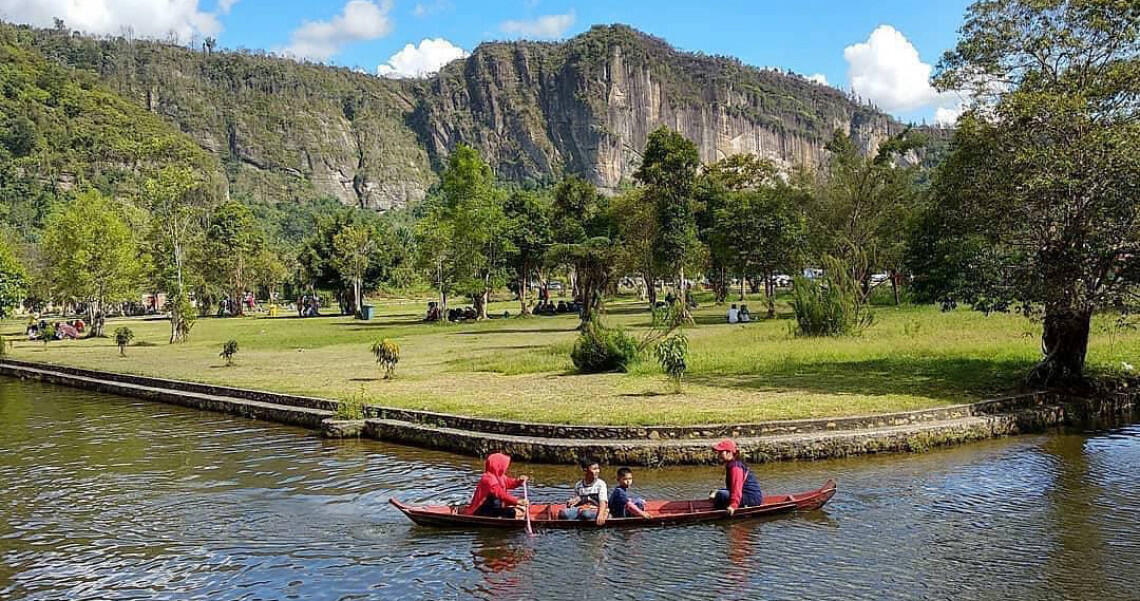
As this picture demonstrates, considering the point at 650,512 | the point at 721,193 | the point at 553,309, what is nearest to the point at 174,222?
the point at 553,309

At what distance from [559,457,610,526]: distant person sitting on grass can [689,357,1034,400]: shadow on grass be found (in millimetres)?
9669

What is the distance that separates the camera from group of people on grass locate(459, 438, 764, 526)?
40.6 ft

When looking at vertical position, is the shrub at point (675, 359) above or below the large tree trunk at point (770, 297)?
below

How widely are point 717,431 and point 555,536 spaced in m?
5.06

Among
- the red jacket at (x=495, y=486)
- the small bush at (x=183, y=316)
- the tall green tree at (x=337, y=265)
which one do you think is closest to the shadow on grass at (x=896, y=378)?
the red jacket at (x=495, y=486)

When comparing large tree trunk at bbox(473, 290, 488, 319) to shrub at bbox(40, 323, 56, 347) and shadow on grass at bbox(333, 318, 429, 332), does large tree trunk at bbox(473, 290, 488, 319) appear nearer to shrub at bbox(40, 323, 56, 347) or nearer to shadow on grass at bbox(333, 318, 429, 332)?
shadow on grass at bbox(333, 318, 429, 332)

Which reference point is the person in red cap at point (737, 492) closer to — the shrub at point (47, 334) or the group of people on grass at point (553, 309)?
the shrub at point (47, 334)

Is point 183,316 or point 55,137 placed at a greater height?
point 55,137

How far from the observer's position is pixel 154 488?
1551 cm

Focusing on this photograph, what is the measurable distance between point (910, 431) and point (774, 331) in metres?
20.9

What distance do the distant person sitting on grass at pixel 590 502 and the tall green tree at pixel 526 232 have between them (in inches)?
1990

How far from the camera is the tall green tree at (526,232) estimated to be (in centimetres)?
6625

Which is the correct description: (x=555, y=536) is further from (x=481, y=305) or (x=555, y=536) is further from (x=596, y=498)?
(x=481, y=305)

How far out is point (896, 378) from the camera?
22938mm
